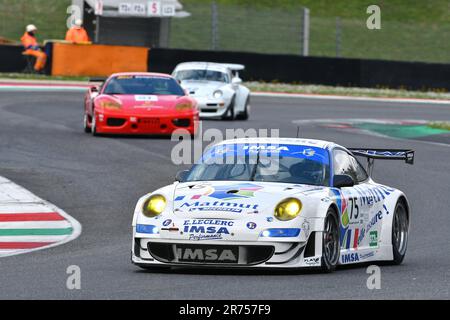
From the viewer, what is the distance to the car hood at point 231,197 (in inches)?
386

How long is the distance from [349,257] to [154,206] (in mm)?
1627

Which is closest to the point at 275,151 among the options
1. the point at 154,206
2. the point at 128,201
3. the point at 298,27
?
the point at 154,206

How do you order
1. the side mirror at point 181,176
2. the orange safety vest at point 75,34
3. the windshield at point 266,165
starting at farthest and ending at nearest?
the orange safety vest at point 75,34 < the side mirror at point 181,176 < the windshield at point 266,165

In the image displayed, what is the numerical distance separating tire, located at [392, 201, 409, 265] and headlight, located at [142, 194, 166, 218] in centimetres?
223

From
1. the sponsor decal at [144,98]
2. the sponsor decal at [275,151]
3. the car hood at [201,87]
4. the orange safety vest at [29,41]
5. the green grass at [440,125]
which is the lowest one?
the green grass at [440,125]

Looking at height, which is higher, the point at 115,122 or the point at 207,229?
the point at 115,122

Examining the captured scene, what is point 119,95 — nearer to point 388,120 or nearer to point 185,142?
point 185,142

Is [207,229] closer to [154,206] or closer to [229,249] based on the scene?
[229,249]

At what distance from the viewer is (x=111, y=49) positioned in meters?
38.1

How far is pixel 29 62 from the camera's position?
3747 cm

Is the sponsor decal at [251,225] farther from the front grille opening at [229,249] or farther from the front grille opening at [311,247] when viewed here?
the front grille opening at [311,247]

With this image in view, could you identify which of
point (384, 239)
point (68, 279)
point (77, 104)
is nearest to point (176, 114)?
point (77, 104)

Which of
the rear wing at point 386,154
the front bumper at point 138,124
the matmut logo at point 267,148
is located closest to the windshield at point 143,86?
the front bumper at point 138,124
